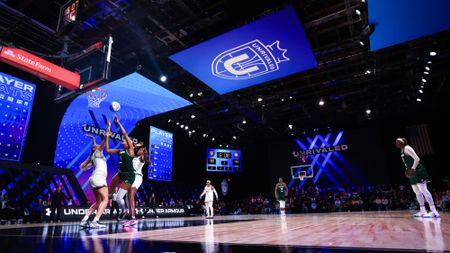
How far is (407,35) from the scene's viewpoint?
8.27 meters

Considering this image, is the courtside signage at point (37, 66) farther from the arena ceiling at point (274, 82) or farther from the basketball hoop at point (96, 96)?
the basketball hoop at point (96, 96)

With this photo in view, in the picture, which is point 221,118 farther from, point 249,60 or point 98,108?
point 249,60

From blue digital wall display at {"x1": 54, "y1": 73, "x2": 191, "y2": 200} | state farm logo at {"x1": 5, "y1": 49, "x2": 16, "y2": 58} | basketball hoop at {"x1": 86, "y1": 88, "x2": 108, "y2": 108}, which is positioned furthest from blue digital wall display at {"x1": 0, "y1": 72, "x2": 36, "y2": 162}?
state farm logo at {"x1": 5, "y1": 49, "x2": 16, "y2": 58}

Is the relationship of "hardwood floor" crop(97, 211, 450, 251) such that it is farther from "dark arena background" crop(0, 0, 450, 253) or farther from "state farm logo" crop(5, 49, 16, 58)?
"state farm logo" crop(5, 49, 16, 58)

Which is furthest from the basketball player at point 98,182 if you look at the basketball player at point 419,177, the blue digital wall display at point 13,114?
the blue digital wall display at point 13,114

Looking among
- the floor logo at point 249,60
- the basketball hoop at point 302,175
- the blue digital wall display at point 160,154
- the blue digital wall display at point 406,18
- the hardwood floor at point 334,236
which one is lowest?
the hardwood floor at point 334,236

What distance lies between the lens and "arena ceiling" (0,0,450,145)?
8266mm

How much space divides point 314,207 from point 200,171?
8.88 metres

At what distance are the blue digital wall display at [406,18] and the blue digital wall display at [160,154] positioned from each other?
41.6 ft

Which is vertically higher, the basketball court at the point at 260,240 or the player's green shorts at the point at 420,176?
the player's green shorts at the point at 420,176

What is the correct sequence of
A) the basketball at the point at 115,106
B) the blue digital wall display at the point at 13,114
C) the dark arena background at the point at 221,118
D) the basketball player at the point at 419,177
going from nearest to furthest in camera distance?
the dark arena background at the point at 221,118 → the basketball player at the point at 419,177 → the blue digital wall display at the point at 13,114 → the basketball at the point at 115,106

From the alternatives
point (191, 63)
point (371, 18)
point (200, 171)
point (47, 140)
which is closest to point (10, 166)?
point (47, 140)

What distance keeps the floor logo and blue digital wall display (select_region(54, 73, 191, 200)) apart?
10.3 ft

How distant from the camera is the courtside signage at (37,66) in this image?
693cm
